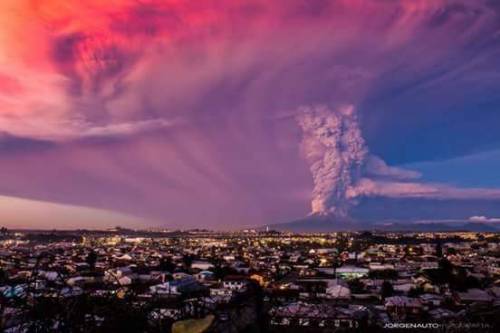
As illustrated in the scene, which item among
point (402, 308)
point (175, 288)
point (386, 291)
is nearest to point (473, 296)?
point (386, 291)

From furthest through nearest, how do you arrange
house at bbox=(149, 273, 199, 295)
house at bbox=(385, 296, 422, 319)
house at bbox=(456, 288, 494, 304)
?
house at bbox=(456, 288, 494, 304)
house at bbox=(385, 296, 422, 319)
house at bbox=(149, 273, 199, 295)

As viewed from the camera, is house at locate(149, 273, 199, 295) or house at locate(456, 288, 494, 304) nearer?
house at locate(149, 273, 199, 295)

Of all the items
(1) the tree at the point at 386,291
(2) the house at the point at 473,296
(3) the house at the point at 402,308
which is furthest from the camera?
(1) the tree at the point at 386,291

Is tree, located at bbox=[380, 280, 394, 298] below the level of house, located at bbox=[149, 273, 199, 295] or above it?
below

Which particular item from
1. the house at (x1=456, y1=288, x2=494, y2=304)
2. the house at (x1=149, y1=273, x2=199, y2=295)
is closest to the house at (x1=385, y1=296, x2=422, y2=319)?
the house at (x1=456, y1=288, x2=494, y2=304)

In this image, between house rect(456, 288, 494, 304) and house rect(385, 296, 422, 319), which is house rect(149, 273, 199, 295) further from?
house rect(456, 288, 494, 304)

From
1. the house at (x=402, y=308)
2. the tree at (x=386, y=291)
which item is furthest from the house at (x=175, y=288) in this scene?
the tree at (x=386, y=291)

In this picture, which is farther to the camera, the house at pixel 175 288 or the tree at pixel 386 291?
the tree at pixel 386 291

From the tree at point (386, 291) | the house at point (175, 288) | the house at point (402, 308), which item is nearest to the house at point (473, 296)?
the house at point (402, 308)

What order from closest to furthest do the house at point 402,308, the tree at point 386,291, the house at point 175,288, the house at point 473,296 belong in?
the house at point 175,288
the house at point 402,308
the house at point 473,296
the tree at point 386,291

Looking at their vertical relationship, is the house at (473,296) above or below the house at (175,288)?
below

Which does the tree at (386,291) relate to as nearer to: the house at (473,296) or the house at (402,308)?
the house at (473,296)

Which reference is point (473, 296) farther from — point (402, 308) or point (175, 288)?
point (175, 288)
